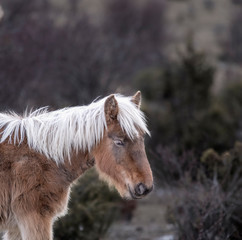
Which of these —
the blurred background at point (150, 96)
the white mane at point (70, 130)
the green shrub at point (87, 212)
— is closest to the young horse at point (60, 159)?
the white mane at point (70, 130)

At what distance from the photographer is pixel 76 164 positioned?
5859 mm

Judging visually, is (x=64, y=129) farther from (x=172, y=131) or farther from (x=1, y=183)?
(x=172, y=131)

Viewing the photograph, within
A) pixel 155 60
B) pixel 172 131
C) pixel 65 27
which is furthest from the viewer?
pixel 155 60

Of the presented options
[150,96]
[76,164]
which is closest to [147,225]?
[76,164]

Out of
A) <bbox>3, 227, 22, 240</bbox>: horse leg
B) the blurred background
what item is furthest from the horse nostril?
the blurred background

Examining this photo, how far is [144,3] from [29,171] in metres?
41.5

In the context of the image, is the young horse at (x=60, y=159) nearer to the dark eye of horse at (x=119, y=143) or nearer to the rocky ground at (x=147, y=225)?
the dark eye of horse at (x=119, y=143)

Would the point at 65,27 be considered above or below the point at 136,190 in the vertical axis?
below

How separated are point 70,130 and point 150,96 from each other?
75.2ft

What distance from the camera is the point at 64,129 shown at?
574 centimetres

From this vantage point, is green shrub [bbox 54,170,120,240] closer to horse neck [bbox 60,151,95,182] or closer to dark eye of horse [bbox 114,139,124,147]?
horse neck [bbox 60,151,95,182]

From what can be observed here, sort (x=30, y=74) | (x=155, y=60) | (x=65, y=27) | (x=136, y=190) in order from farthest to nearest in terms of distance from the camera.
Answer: (x=155, y=60)
(x=65, y=27)
(x=30, y=74)
(x=136, y=190)

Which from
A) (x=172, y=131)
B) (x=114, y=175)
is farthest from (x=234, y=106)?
(x=114, y=175)

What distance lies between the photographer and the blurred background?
8.76 meters
